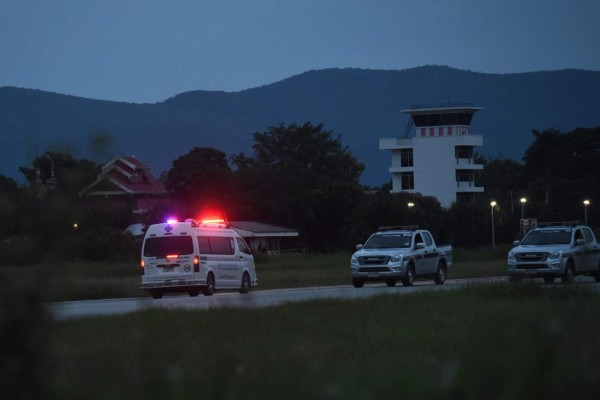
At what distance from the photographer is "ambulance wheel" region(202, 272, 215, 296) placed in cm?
3634

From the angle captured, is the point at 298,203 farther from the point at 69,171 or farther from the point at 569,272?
the point at 69,171

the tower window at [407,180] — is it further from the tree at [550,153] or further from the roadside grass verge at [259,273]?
the roadside grass verge at [259,273]

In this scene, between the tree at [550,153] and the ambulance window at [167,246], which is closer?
the ambulance window at [167,246]

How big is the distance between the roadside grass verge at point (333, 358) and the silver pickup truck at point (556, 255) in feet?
58.7

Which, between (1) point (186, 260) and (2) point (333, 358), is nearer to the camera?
(2) point (333, 358)

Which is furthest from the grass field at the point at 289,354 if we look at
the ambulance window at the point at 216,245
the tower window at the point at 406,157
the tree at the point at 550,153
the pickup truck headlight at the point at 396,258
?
the tower window at the point at 406,157

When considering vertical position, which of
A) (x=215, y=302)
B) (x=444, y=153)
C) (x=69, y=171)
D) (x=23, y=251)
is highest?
(x=444, y=153)

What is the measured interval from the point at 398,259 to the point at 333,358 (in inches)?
966

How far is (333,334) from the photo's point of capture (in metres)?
16.9

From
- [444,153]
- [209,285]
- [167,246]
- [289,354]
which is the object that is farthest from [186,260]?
[444,153]

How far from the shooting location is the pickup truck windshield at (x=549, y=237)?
37750mm

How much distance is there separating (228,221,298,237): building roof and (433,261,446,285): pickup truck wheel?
165 ft

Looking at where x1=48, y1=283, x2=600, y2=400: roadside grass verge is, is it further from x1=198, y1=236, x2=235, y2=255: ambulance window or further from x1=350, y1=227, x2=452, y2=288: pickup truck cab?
x1=350, y1=227, x2=452, y2=288: pickup truck cab

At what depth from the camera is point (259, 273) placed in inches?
2260
